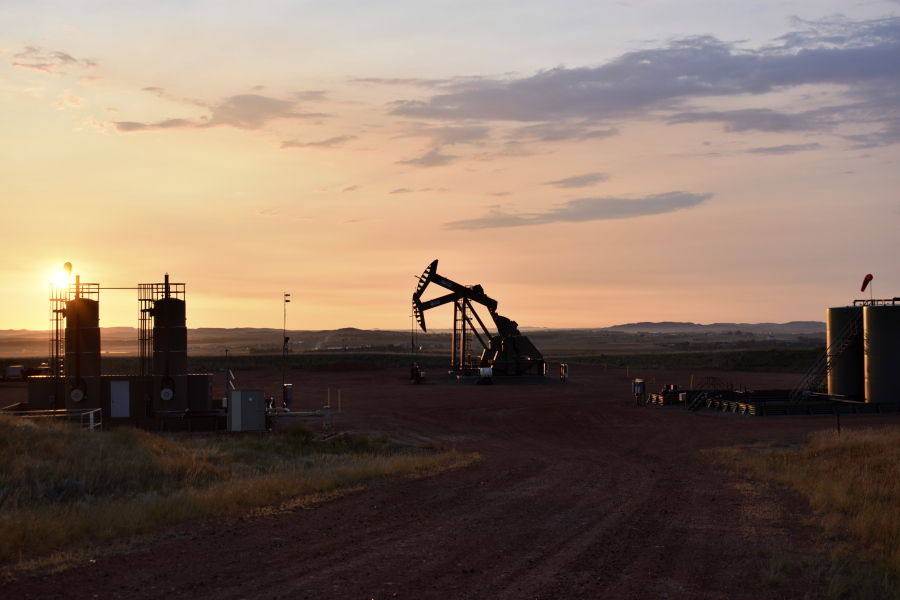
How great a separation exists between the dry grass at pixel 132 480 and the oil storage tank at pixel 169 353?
712 centimetres

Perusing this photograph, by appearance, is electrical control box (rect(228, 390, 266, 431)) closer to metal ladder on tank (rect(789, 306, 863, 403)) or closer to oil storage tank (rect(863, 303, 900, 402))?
metal ladder on tank (rect(789, 306, 863, 403))

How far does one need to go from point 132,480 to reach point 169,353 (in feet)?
46.1

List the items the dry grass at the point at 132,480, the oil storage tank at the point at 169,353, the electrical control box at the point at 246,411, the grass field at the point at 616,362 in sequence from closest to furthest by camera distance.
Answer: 1. the dry grass at the point at 132,480
2. the electrical control box at the point at 246,411
3. the oil storage tank at the point at 169,353
4. the grass field at the point at 616,362

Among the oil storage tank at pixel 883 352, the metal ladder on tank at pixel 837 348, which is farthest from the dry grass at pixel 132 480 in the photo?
the metal ladder on tank at pixel 837 348

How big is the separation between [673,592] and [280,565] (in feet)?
13.9

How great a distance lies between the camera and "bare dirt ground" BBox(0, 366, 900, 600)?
8.12 meters

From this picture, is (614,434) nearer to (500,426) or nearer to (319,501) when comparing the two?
(500,426)

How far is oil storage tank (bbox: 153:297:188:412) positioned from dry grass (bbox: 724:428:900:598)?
715 inches

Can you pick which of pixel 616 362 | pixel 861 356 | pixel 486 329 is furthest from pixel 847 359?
pixel 616 362

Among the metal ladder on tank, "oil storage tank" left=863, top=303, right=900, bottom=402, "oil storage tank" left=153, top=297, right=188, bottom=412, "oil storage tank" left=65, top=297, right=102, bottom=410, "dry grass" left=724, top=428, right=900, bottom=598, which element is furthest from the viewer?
the metal ladder on tank

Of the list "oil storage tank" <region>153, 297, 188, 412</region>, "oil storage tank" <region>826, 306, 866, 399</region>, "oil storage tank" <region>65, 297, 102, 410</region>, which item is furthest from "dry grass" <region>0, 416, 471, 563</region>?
"oil storage tank" <region>826, 306, 866, 399</region>

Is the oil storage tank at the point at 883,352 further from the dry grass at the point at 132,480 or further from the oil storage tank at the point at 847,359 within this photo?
the dry grass at the point at 132,480

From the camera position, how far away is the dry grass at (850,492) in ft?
28.8

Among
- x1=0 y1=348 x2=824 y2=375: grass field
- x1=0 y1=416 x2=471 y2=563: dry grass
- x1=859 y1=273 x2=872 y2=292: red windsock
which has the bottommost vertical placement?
x1=0 y1=348 x2=824 y2=375: grass field
